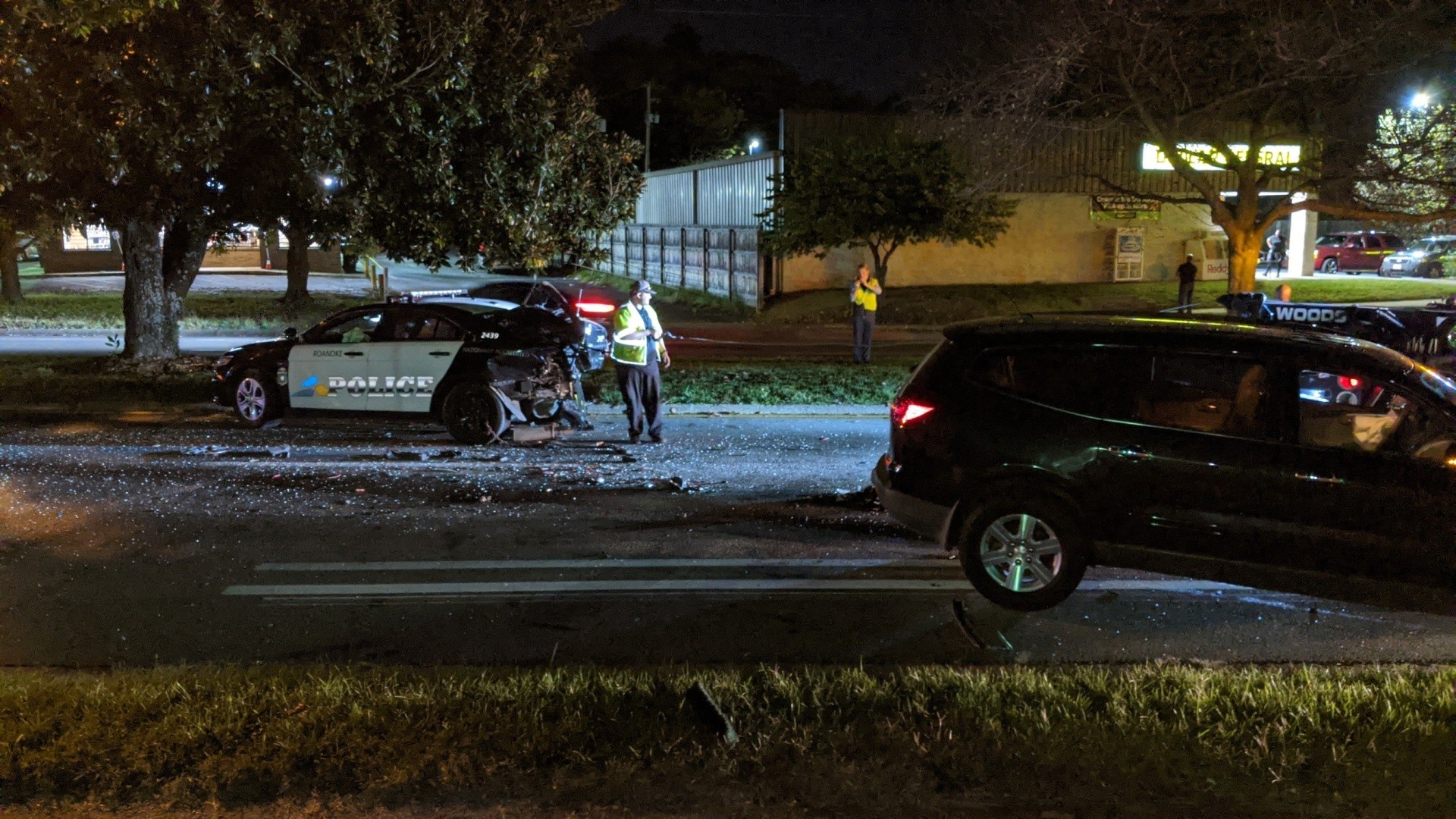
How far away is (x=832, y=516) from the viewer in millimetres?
9656

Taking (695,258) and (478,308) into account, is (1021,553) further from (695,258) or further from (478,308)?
(695,258)

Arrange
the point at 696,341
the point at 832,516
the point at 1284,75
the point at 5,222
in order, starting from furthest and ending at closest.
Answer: the point at 696,341
the point at 1284,75
the point at 5,222
the point at 832,516

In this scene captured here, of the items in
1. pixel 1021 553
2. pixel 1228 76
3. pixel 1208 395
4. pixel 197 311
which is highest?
pixel 1228 76

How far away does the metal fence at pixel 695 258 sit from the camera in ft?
115

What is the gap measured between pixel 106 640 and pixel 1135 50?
19.2m

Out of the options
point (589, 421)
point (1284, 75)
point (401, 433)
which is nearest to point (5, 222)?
point (401, 433)

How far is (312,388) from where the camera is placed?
13336mm

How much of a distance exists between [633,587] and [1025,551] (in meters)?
2.42

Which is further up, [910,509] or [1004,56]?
[1004,56]

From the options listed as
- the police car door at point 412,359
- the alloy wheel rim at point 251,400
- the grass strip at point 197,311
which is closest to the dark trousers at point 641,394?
the police car door at point 412,359

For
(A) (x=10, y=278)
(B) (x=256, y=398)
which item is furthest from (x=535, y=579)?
(A) (x=10, y=278)

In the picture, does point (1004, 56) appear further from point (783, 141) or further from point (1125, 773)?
point (1125, 773)

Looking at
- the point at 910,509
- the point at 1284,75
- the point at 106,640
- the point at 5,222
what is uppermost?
the point at 1284,75

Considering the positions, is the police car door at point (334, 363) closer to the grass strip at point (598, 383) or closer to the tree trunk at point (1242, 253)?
the grass strip at point (598, 383)
